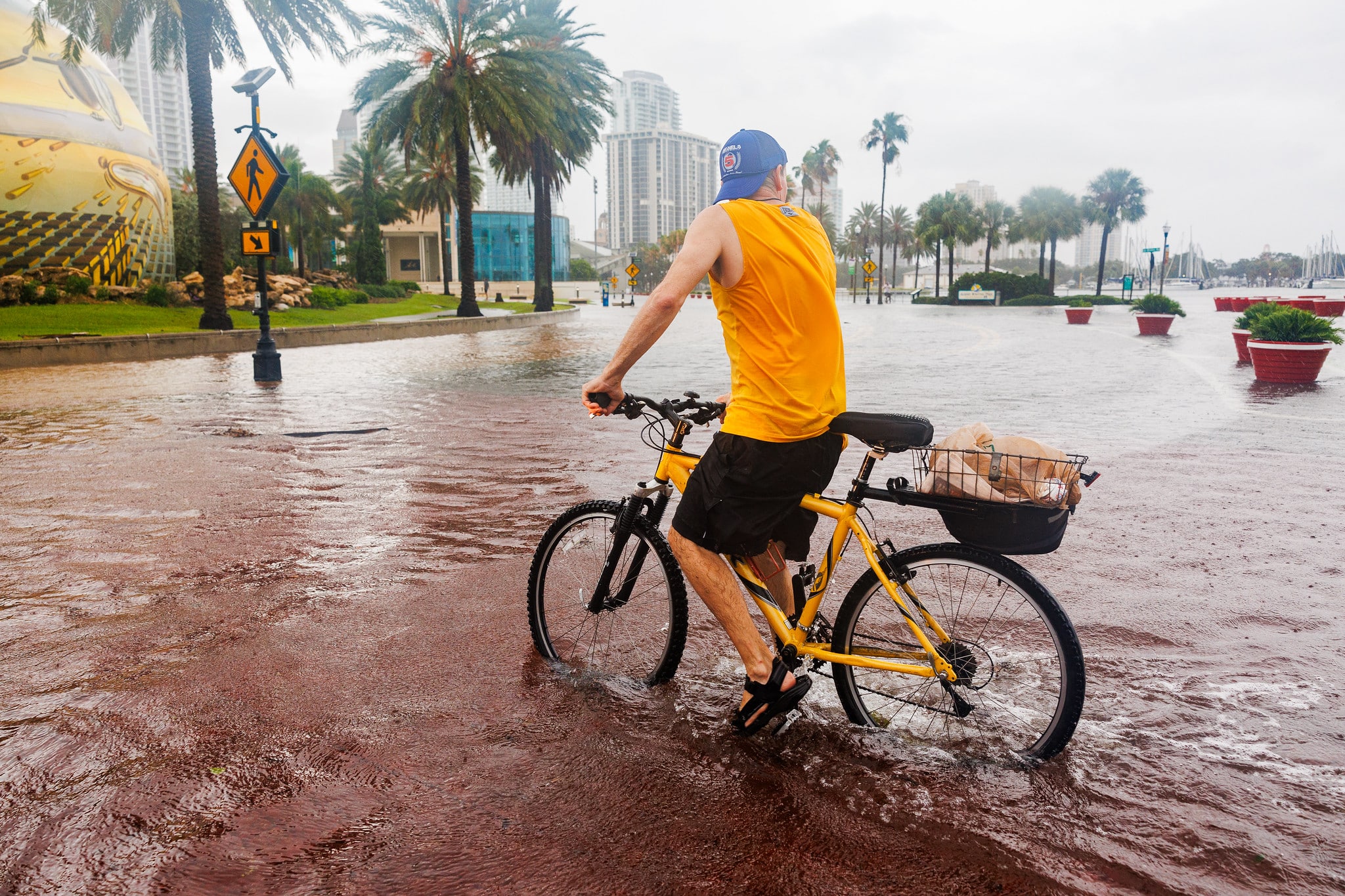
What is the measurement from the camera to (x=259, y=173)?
15453mm

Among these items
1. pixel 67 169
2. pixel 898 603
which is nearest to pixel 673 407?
pixel 898 603

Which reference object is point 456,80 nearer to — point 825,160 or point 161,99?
point 825,160

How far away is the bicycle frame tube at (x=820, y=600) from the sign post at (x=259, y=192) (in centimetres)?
1358

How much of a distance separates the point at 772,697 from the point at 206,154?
84.2 ft

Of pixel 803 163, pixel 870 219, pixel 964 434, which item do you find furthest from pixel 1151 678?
pixel 870 219

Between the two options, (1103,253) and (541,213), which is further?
(1103,253)

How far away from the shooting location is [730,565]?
3.27m

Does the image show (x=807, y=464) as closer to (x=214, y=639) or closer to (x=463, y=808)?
(x=463, y=808)

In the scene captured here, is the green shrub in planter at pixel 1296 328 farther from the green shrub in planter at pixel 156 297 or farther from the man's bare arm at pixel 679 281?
the green shrub in planter at pixel 156 297

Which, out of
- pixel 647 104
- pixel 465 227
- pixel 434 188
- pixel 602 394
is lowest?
pixel 602 394

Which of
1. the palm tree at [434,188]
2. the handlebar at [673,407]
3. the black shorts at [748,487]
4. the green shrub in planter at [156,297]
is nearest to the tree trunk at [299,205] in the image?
the palm tree at [434,188]

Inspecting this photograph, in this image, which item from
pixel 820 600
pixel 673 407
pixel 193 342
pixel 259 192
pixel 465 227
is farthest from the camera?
pixel 465 227

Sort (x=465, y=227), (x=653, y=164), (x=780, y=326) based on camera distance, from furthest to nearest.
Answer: (x=653, y=164) < (x=465, y=227) < (x=780, y=326)

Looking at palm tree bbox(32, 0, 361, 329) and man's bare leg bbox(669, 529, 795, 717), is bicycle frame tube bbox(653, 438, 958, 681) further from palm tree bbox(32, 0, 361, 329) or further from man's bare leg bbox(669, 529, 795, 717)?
palm tree bbox(32, 0, 361, 329)
